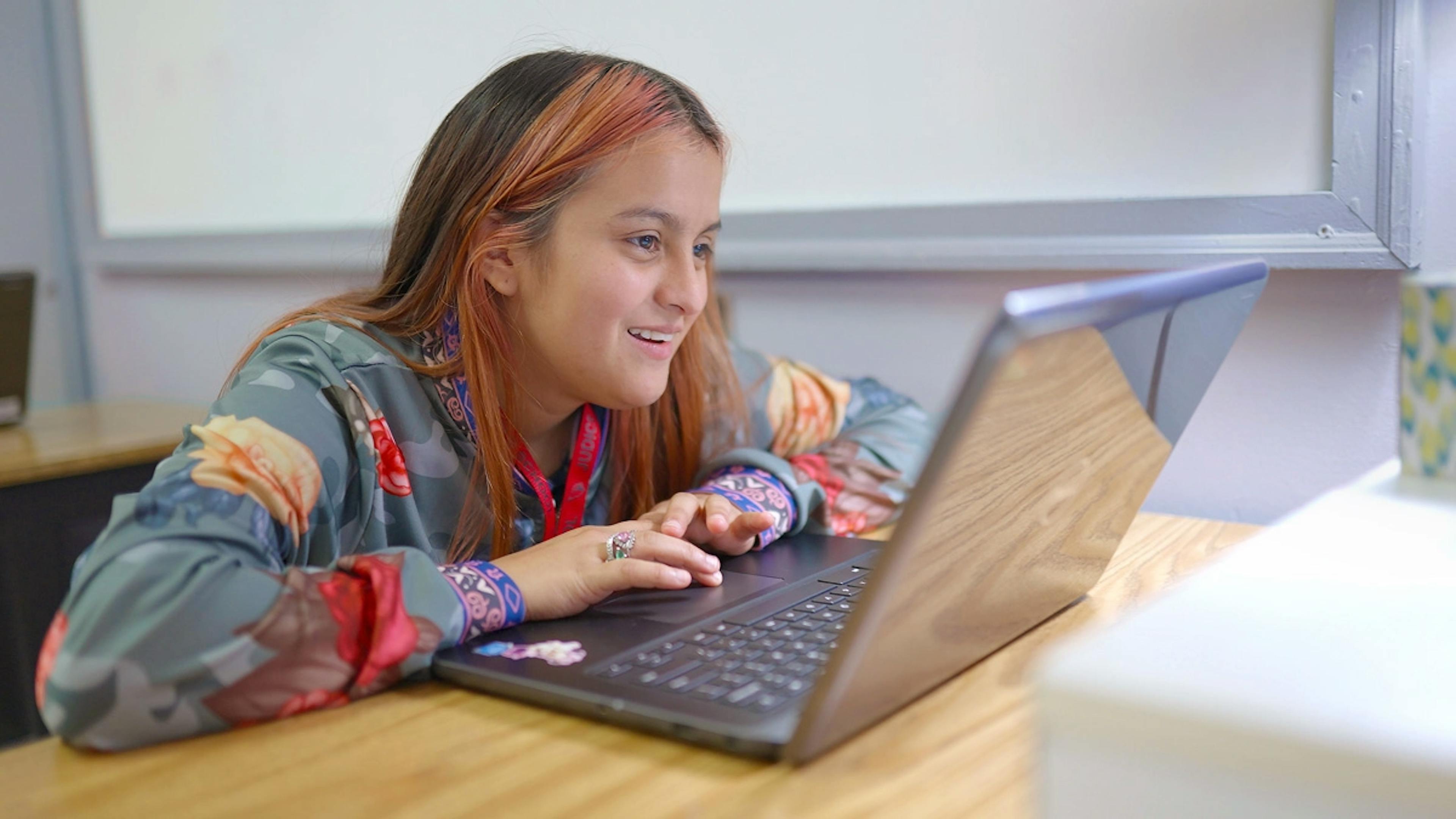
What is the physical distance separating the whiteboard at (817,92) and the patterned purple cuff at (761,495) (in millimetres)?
457

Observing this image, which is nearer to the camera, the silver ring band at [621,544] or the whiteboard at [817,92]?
the silver ring band at [621,544]

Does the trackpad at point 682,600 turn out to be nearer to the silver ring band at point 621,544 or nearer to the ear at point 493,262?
the silver ring band at point 621,544

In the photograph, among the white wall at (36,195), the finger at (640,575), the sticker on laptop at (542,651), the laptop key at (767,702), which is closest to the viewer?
the laptop key at (767,702)

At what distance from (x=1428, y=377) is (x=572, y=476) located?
28.2 inches

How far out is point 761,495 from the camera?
1040 millimetres

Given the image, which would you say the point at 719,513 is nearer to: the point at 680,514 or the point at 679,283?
the point at 680,514

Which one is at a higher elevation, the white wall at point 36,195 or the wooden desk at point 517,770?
the white wall at point 36,195

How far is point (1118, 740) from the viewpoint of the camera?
1.24ft

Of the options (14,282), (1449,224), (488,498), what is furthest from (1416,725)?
(14,282)

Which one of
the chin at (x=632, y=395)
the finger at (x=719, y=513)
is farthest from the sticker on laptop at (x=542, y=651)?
the chin at (x=632, y=395)

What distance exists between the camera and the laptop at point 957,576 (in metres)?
0.46

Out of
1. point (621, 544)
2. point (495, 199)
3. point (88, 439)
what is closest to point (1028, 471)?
point (621, 544)

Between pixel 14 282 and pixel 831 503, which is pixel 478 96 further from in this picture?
pixel 14 282

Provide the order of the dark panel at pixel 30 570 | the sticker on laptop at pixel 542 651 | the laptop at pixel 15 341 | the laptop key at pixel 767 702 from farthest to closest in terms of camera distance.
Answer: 1. the laptop at pixel 15 341
2. the dark panel at pixel 30 570
3. the sticker on laptop at pixel 542 651
4. the laptop key at pixel 767 702
